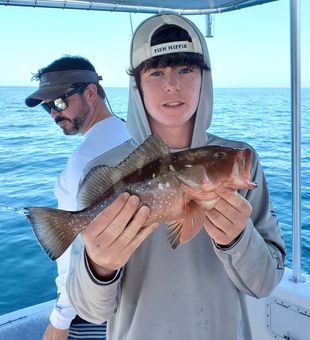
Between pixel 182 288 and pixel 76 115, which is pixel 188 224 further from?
pixel 76 115

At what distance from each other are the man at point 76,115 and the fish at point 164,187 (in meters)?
0.80

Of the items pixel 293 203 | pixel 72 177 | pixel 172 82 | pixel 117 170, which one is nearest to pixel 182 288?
pixel 117 170

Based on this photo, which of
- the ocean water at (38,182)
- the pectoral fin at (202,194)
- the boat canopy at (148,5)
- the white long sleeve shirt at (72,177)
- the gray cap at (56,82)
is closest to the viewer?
the pectoral fin at (202,194)

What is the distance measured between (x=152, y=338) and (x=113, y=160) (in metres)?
0.78

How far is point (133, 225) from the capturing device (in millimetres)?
1400

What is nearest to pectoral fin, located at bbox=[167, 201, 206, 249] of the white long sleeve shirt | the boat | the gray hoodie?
the gray hoodie

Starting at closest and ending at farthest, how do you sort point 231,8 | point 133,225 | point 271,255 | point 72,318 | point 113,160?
point 133,225 < point 271,255 < point 113,160 < point 72,318 < point 231,8

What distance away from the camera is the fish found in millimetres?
1435

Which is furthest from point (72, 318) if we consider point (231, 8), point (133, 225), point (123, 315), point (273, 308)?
point (231, 8)

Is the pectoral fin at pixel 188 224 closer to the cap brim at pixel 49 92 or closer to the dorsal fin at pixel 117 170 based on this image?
the dorsal fin at pixel 117 170

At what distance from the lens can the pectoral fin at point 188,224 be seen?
56.2 inches

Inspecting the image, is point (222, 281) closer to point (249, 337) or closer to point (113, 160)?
point (249, 337)

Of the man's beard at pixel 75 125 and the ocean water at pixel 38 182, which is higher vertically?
the man's beard at pixel 75 125

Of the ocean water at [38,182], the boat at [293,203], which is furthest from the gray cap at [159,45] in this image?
the ocean water at [38,182]
